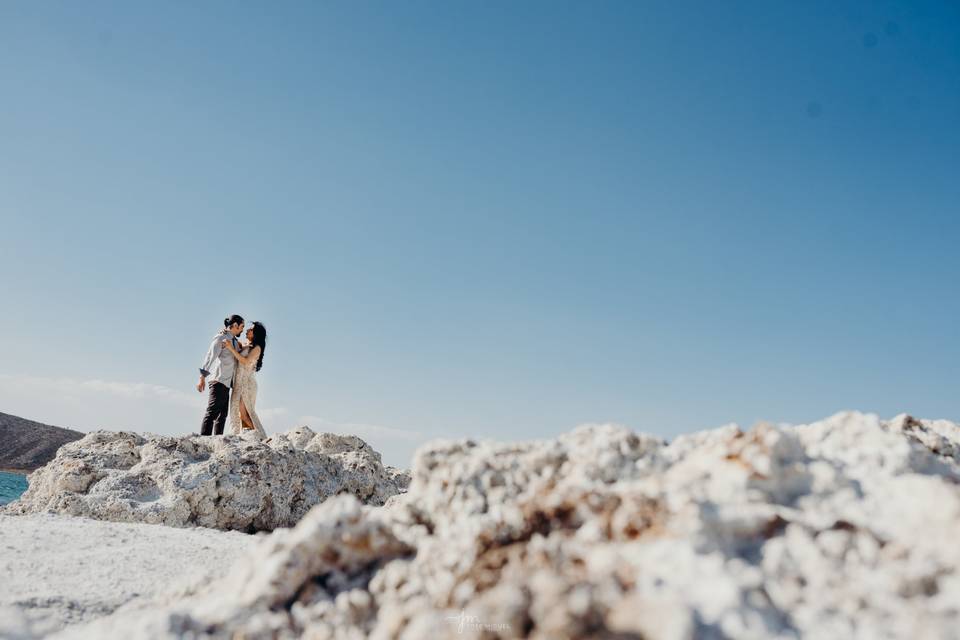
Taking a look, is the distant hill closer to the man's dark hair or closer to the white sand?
the man's dark hair

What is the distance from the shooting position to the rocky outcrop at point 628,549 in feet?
5.18

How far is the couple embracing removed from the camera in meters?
10.1

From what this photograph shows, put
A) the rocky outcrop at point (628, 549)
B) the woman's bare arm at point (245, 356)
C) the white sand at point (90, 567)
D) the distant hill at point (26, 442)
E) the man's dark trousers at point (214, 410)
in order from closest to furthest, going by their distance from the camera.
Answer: the rocky outcrop at point (628, 549)
the white sand at point (90, 567)
the man's dark trousers at point (214, 410)
the woman's bare arm at point (245, 356)
the distant hill at point (26, 442)

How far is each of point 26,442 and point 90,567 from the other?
44731 mm

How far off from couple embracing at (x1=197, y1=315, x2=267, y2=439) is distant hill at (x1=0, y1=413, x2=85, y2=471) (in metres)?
34.4

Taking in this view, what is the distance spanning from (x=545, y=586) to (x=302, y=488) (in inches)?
233

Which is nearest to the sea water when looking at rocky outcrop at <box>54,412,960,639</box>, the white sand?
the white sand

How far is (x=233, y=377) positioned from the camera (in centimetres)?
1030

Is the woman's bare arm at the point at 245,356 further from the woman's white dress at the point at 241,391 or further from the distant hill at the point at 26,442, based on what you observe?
the distant hill at the point at 26,442

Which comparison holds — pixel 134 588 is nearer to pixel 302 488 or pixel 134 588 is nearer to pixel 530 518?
pixel 530 518

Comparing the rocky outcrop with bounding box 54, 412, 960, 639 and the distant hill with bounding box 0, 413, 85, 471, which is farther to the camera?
the distant hill with bounding box 0, 413, 85, 471

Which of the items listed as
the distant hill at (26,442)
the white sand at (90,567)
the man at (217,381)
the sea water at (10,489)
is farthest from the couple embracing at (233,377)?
the distant hill at (26,442)

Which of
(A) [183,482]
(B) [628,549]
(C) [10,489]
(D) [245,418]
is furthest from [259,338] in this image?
(C) [10,489]

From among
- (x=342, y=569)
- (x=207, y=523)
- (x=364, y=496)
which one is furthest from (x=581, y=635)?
(x=364, y=496)
